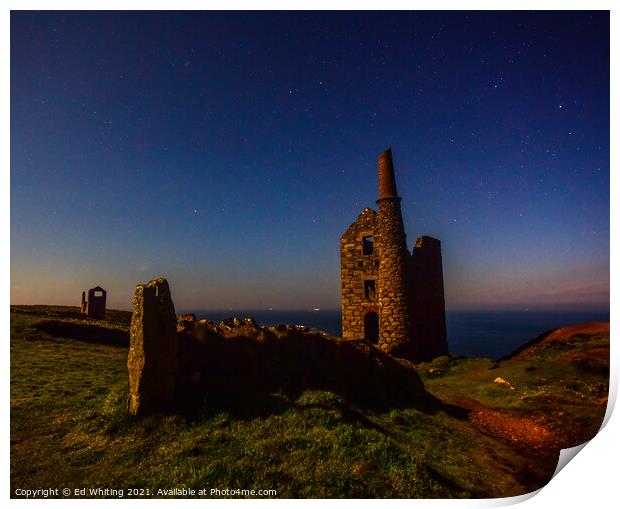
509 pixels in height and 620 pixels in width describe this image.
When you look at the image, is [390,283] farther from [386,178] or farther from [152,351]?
[152,351]

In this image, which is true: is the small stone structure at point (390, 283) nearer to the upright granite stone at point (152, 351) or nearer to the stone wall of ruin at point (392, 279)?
the stone wall of ruin at point (392, 279)

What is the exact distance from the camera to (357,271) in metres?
23.7

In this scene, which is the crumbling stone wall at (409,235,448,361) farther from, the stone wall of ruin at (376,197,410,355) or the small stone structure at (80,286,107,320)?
the small stone structure at (80,286,107,320)

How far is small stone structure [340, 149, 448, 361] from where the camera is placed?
20.9m

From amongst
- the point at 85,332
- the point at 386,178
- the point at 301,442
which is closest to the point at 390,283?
the point at 386,178

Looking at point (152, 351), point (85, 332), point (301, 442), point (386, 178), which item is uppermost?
point (386, 178)

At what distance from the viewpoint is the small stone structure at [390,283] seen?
20.9 metres

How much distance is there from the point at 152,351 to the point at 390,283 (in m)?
15.2

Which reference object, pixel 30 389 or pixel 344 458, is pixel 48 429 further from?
pixel 344 458

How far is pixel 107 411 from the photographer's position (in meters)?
8.95
